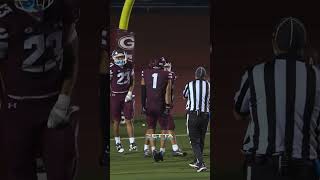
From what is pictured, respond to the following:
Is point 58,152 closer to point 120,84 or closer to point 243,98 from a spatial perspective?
point 243,98

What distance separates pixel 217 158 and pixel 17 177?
170 cm

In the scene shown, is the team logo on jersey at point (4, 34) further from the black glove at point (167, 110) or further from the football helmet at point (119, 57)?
the football helmet at point (119, 57)

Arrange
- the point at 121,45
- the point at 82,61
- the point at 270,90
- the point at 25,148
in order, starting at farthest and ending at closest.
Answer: the point at 121,45 < the point at 82,61 < the point at 25,148 < the point at 270,90

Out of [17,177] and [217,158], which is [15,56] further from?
[217,158]

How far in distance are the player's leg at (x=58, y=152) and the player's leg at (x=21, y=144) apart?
3.3 inches

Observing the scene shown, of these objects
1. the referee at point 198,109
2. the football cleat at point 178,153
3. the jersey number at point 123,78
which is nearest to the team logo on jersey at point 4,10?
the referee at point 198,109

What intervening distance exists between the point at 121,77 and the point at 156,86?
81cm

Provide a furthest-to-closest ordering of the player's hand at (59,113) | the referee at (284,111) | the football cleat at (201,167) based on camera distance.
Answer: the football cleat at (201,167), the player's hand at (59,113), the referee at (284,111)

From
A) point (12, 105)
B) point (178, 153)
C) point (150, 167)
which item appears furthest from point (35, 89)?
point (178, 153)

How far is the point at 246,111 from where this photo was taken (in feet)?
9.61

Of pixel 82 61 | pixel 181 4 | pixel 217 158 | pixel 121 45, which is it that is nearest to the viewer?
pixel 82 61

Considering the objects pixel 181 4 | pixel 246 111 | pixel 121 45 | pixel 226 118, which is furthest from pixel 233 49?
pixel 181 4

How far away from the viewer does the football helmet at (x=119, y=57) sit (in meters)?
8.58

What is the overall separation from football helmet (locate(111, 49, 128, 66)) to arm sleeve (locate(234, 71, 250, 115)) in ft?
18.7
